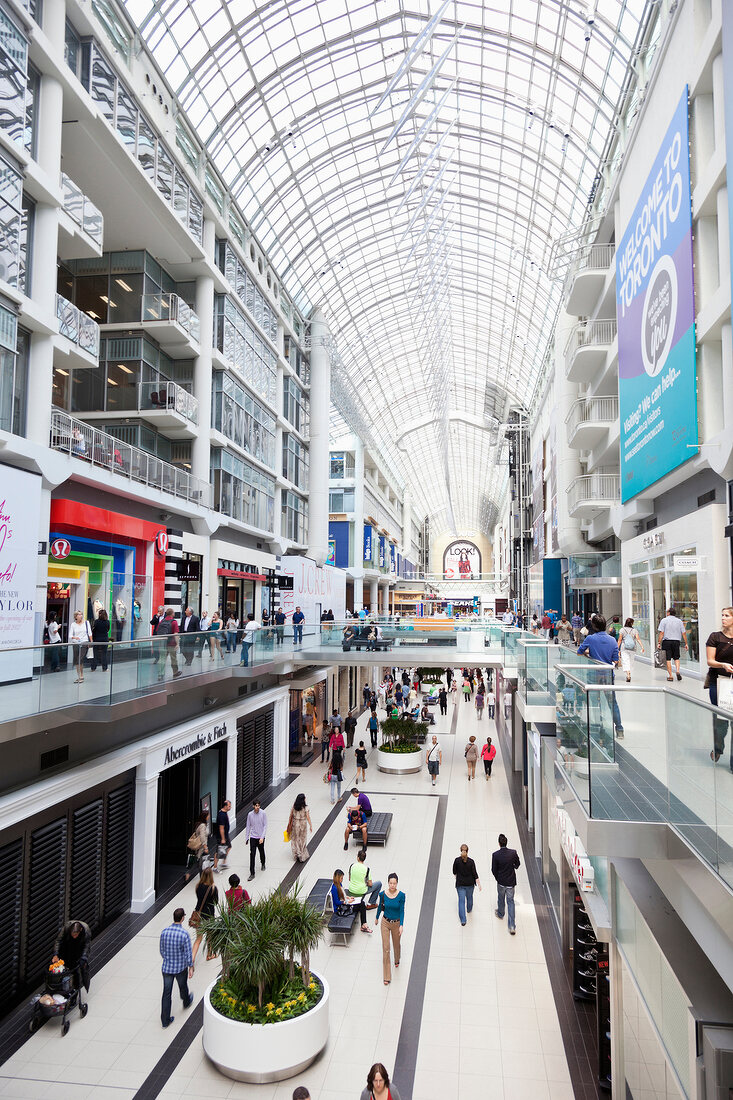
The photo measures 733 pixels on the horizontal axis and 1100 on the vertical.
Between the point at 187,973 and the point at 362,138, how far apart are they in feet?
113

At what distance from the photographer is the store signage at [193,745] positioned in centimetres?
1375

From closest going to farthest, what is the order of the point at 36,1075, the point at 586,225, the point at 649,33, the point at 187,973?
1. the point at 36,1075
2. the point at 187,973
3. the point at 649,33
4. the point at 586,225

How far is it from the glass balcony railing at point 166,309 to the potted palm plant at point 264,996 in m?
18.3

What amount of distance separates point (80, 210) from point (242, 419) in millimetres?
13061

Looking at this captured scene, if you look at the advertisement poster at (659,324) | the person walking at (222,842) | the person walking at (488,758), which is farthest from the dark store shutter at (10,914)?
the person walking at (488,758)

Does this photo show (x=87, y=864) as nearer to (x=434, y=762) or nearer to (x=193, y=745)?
(x=193, y=745)

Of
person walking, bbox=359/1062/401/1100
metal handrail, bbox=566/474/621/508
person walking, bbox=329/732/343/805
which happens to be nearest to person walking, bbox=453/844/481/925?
person walking, bbox=359/1062/401/1100

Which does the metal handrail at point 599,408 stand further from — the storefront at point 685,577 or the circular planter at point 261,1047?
the circular planter at point 261,1047

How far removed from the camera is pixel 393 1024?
8859 millimetres

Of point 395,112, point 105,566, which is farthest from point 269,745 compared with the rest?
point 395,112

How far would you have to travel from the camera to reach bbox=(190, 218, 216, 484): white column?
78.4ft

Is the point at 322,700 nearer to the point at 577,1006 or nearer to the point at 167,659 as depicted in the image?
the point at 167,659

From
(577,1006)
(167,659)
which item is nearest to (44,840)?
(167,659)

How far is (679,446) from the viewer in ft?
46.1
